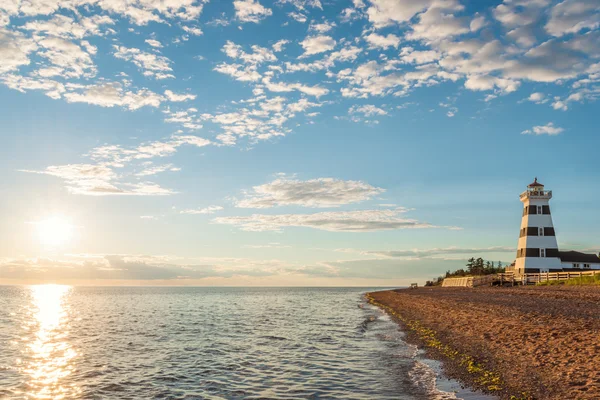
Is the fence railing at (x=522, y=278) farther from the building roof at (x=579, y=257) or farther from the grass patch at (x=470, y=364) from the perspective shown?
the grass patch at (x=470, y=364)

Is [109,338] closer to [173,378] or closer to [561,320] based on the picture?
[173,378]

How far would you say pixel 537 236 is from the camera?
71.9m

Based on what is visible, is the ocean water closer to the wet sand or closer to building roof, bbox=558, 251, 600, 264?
the wet sand

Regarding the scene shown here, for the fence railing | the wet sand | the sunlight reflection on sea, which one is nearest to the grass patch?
the wet sand

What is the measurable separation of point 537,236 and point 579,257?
69.3ft

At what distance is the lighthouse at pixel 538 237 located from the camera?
7112 centimetres

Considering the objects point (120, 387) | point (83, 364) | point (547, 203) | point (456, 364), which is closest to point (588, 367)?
point (456, 364)

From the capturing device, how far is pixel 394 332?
3016 cm

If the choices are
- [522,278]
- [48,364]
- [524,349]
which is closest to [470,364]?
[524,349]

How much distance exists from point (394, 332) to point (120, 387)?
60.6 feet

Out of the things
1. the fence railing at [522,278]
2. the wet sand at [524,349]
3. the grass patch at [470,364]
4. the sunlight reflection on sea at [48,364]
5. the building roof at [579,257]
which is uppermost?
the building roof at [579,257]

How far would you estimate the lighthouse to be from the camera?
7112 cm

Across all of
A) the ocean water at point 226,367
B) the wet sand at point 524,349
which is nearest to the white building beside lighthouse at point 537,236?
the wet sand at point 524,349

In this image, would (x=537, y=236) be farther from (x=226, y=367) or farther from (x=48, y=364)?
(x=48, y=364)
